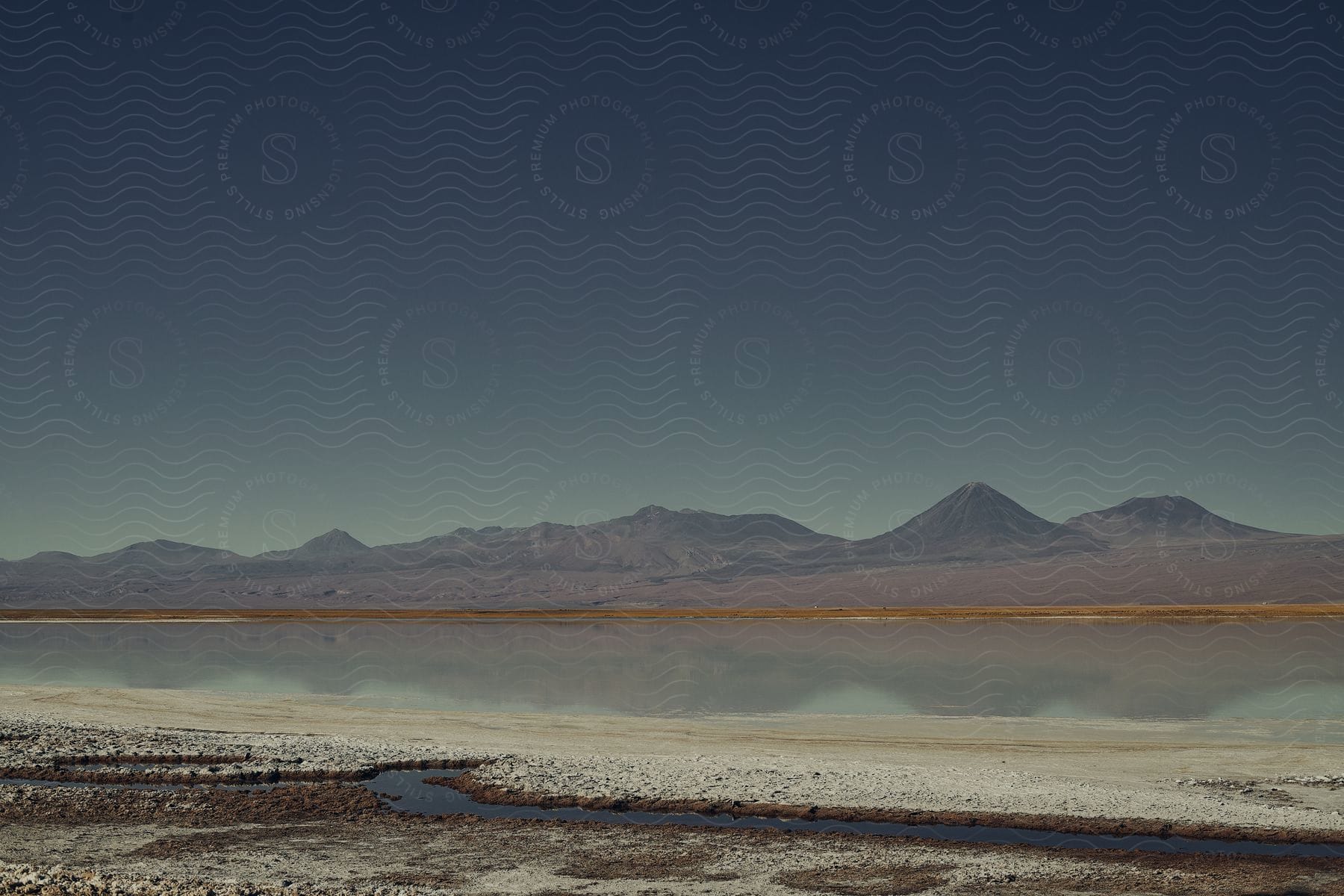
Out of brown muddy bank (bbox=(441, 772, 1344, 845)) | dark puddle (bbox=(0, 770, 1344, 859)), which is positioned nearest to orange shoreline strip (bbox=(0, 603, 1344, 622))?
Answer: dark puddle (bbox=(0, 770, 1344, 859))

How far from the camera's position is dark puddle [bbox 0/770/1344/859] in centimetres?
1164

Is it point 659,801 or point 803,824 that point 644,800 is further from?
point 803,824

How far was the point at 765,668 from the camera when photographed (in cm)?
3394

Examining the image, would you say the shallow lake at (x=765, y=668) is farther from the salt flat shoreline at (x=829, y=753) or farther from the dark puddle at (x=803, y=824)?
the dark puddle at (x=803, y=824)

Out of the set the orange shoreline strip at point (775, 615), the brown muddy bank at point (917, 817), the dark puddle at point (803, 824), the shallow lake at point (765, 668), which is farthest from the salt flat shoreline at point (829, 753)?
the orange shoreline strip at point (775, 615)

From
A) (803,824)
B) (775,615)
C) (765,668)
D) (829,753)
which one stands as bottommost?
(803,824)

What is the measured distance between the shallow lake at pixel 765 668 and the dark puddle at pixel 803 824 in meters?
9.01

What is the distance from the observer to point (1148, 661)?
35.3 metres

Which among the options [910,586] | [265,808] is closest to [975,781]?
[265,808]

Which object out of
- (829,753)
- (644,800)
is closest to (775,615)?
(829,753)

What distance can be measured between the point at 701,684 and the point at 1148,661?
16.2 m

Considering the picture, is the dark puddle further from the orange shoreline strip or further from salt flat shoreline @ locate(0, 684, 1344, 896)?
the orange shoreline strip

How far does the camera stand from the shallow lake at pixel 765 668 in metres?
24.4

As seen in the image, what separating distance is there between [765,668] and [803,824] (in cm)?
2140
